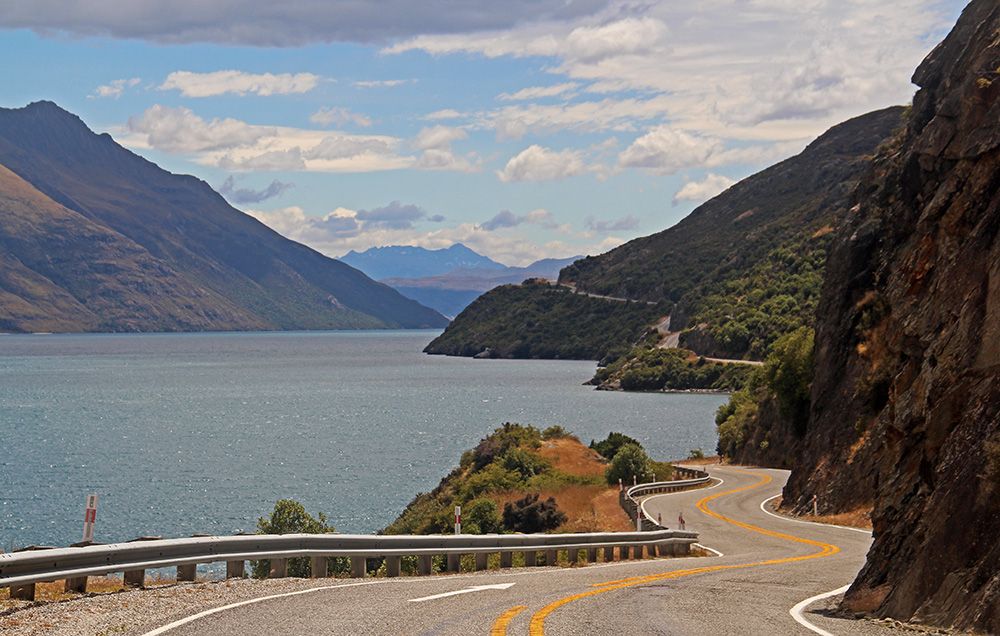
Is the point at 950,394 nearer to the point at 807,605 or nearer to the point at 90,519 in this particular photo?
the point at 807,605

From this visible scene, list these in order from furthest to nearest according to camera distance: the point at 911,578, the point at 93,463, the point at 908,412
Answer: the point at 93,463, the point at 908,412, the point at 911,578

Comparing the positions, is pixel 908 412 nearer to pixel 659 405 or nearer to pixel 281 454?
pixel 281 454

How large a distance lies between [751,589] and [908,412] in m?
3.83

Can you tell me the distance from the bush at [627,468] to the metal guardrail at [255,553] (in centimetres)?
3758

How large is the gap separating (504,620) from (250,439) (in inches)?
3386

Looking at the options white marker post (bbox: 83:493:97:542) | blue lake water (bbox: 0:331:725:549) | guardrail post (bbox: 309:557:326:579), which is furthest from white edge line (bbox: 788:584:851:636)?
blue lake water (bbox: 0:331:725:549)

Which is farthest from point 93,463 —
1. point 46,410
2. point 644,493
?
point 46,410

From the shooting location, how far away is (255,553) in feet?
57.1

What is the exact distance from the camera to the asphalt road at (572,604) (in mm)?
13359

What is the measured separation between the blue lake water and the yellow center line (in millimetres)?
37108

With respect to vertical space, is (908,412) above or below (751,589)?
above

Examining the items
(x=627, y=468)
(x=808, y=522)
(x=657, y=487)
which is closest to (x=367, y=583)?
(x=808, y=522)

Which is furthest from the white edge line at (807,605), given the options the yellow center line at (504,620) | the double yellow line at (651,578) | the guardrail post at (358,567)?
the guardrail post at (358,567)

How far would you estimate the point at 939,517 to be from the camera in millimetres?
15391
